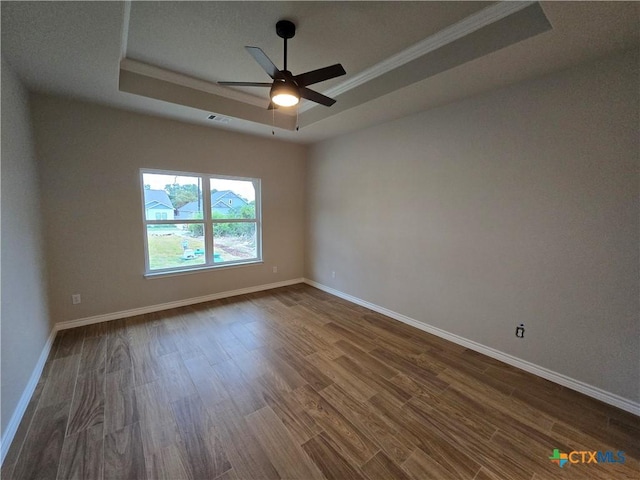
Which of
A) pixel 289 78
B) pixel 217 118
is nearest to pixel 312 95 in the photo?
pixel 289 78

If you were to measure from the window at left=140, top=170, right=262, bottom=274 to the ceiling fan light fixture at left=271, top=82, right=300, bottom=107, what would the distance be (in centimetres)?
223

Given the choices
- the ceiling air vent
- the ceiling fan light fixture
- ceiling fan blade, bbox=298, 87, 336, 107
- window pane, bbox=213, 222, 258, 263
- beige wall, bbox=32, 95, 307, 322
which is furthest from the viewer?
window pane, bbox=213, 222, 258, 263

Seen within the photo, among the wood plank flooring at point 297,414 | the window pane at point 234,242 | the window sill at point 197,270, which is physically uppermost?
the window pane at point 234,242

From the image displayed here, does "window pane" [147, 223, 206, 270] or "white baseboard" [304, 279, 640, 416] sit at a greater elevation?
"window pane" [147, 223, 206, 270]

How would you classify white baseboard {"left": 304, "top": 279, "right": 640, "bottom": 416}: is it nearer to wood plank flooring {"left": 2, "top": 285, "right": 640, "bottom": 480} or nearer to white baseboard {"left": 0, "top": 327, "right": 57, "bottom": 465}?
wood plank flooring {"left": 2, "top": 285, "right": 640, "bottom": 480}

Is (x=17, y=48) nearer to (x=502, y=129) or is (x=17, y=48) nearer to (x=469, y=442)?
(x=502, y=129)

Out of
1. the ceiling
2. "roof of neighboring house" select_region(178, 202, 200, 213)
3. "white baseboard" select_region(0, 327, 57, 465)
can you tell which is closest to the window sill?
"roof of neighboring house" select_region(178, 202, 200, 213)

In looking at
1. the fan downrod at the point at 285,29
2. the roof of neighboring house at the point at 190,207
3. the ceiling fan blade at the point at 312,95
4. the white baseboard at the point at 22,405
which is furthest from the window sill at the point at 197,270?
the fan downrod at the point at 285,29

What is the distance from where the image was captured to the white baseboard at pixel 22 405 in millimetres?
1528

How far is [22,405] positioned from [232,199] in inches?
125

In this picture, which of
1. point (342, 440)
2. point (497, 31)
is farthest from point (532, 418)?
point (497, 31)

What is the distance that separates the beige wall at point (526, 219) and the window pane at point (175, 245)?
8.85ft

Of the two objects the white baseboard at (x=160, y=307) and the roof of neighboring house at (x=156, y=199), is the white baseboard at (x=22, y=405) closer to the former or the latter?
the white baseboard at (x=160, y=307)

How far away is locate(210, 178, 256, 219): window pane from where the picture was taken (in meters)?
4.13
